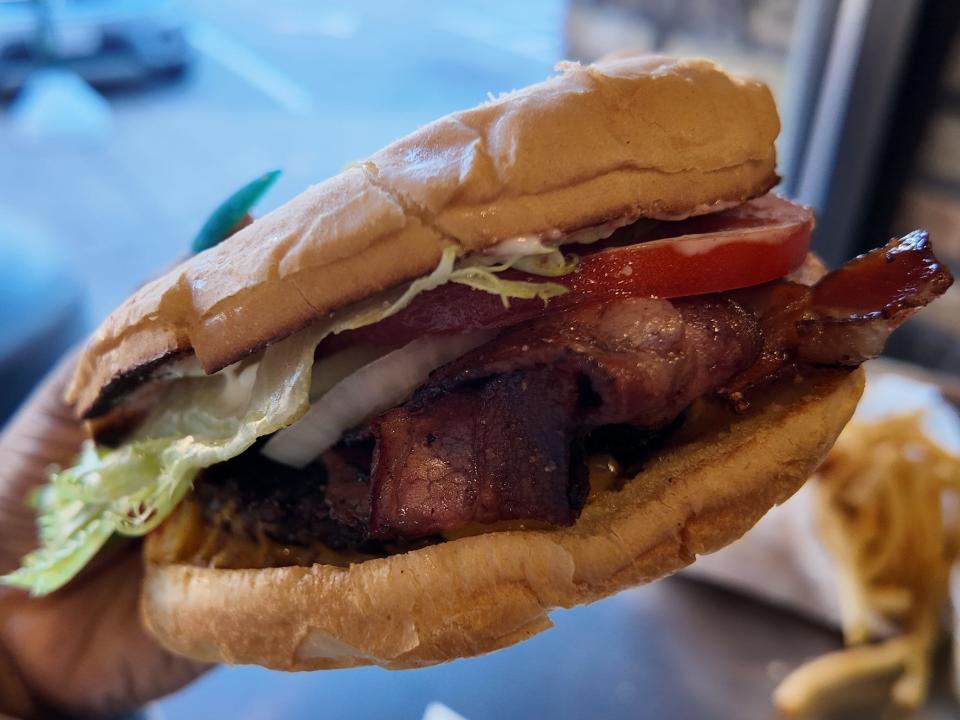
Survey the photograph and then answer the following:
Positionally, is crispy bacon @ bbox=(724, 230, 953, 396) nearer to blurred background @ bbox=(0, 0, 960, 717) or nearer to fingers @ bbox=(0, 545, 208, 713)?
blurred background @ bbox=(0, 0, 960, 717)

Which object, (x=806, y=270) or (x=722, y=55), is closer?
(x=806, y=270)

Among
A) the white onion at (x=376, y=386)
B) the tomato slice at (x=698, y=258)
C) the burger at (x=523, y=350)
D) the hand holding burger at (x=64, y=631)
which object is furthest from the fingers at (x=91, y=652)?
the tomato slice at (x=698, y=258)

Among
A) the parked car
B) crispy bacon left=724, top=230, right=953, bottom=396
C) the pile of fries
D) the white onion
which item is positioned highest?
crispy bacon left=724, top=230, right=953, bottom=396

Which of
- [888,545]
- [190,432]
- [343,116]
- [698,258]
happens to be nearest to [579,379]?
[698,258]

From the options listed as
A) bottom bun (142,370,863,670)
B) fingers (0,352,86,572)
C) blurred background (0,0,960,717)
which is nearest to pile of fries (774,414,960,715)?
blurred background (0,0,960,717)

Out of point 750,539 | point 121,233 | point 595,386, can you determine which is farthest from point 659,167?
point 121,233

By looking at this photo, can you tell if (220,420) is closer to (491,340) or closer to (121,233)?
(491,340)
